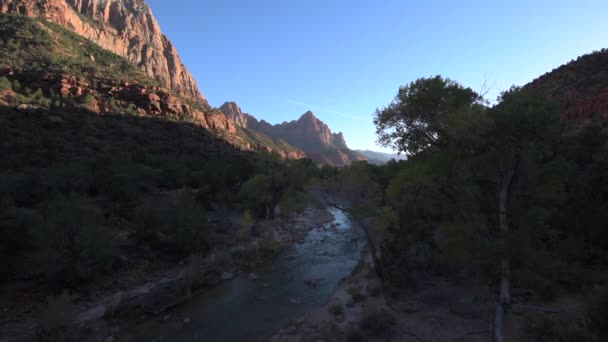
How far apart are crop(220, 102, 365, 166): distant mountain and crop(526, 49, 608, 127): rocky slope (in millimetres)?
125534

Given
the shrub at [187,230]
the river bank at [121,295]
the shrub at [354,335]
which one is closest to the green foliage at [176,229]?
the shrub at [187,230]

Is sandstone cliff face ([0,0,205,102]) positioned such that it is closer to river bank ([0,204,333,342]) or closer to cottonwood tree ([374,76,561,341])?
river bank ([0,204,333,342])

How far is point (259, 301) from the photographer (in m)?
11.0

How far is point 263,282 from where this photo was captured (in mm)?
12883

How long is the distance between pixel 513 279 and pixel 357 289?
4.93 m

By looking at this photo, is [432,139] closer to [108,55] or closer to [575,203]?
[575,203]

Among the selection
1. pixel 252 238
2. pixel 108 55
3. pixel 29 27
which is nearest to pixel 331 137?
pixel 108 55

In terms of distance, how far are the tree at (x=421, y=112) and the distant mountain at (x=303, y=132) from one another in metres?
142

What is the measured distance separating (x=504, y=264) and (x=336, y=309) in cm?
A: 492

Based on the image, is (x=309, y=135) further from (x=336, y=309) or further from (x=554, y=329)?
(x=554, y=329)

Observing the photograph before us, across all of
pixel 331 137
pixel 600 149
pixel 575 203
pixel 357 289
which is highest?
pixel 331 137

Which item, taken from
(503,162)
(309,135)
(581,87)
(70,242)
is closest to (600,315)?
(503,162)

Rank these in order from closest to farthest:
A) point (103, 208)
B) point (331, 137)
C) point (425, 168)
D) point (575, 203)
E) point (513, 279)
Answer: point (513, 279) < point (425, 168) < point (575, 203) < point (103, 208) < point (331, 137)

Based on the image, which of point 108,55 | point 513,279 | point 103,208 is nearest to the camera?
point 513,279
